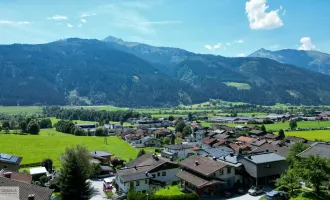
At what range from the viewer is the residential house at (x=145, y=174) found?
4534cm

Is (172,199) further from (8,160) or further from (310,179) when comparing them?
(8,160)

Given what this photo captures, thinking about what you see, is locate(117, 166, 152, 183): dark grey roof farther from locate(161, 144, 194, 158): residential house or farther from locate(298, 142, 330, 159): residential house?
locate(161, 144, 194, 158): residential house

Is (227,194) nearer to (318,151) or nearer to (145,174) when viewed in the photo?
(145,174)

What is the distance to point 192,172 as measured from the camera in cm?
4856

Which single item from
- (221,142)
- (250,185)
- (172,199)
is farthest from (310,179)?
(221,142)

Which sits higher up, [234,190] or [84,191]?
[84,191]

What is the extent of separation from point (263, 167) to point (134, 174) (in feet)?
66.7

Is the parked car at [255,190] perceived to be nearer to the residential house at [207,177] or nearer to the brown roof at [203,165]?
the residential house at [207,177]

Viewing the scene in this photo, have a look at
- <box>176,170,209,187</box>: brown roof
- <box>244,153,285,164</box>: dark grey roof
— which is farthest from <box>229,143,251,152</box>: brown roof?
<box>176,170,209,187</box>: brown roof

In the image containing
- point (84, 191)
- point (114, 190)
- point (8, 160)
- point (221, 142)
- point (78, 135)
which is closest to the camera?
point (84, 191)

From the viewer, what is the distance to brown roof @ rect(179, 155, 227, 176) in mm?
45562

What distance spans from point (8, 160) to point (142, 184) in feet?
85.2

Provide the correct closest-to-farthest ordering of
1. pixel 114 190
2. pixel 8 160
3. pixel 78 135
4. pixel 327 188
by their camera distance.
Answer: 1. pixel 327 188
2. pixel 114 190
3. pixel 8 160
4. pixel 78 135

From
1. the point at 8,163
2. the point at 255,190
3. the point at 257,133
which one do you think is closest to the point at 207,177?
the point at 255,190
